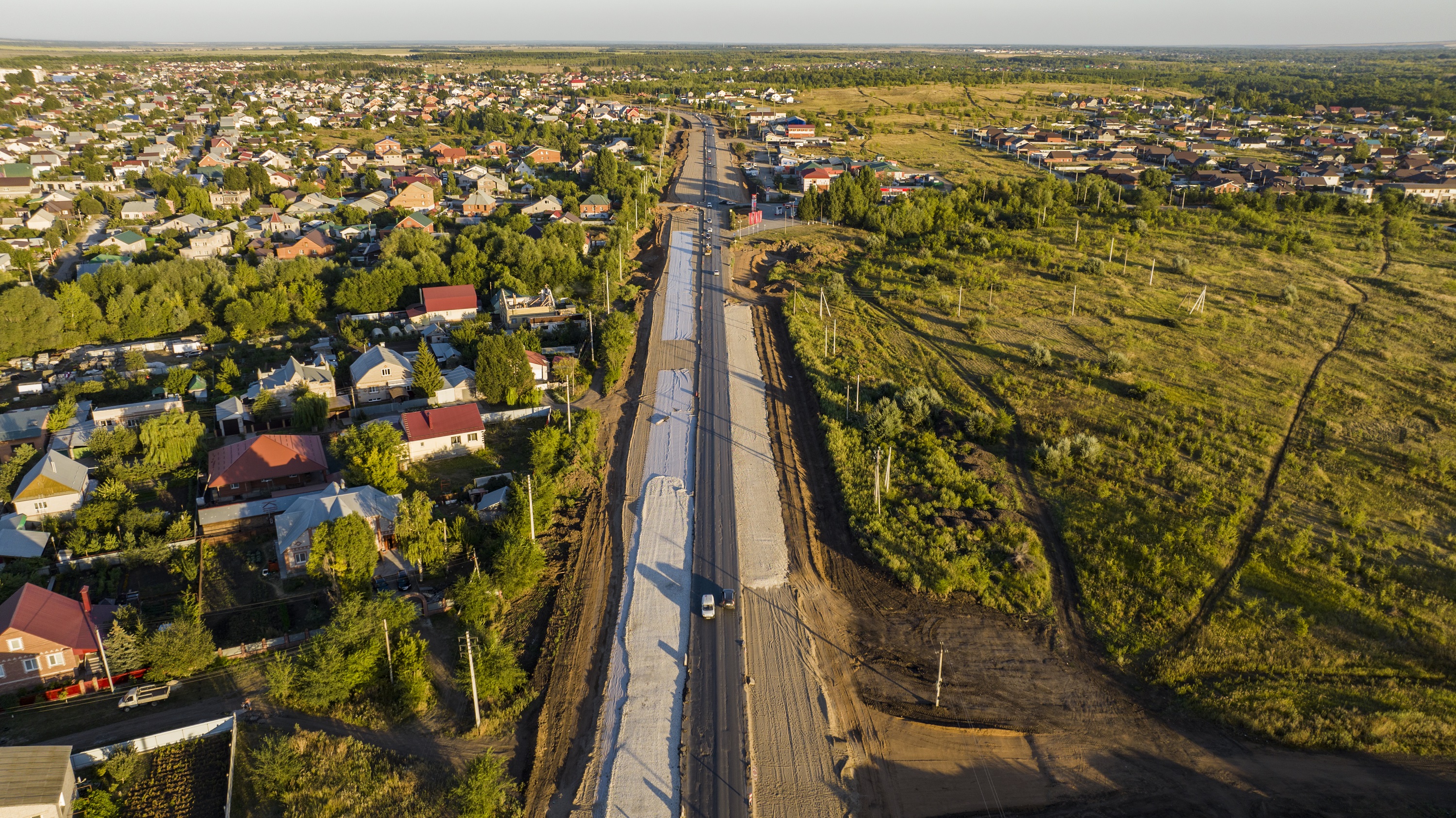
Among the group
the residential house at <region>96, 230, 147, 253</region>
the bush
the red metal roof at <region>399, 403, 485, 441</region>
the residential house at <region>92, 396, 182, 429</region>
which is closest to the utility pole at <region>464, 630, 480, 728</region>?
the red metal roof at <region>399, 403, 485, 441</region>

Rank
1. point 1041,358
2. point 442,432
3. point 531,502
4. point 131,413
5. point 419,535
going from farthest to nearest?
1. point 1041,358
2. point 131,413
3. point 442,432
4. point 531,502
5. point 419,535

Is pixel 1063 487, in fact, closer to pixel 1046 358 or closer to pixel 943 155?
pixel 1046 358

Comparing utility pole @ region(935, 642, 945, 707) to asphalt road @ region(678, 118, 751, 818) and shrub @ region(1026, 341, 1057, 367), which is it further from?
shrub @ region(1026, 341, 1057, 367)

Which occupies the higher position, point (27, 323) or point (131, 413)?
point (27, 323)

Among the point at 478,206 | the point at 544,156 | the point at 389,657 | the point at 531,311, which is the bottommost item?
the point at 389,657

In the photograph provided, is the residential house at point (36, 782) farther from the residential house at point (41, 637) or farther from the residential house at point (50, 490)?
the residential house at point (50, 490)

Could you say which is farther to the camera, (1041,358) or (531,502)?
(1041,358)

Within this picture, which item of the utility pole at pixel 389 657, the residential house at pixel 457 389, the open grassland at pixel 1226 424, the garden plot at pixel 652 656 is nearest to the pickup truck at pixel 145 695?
the utility pole at pixel 389 657

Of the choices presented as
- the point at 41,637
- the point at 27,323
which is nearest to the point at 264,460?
the point at 41,637

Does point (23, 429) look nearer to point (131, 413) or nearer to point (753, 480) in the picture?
point (131, 413)
